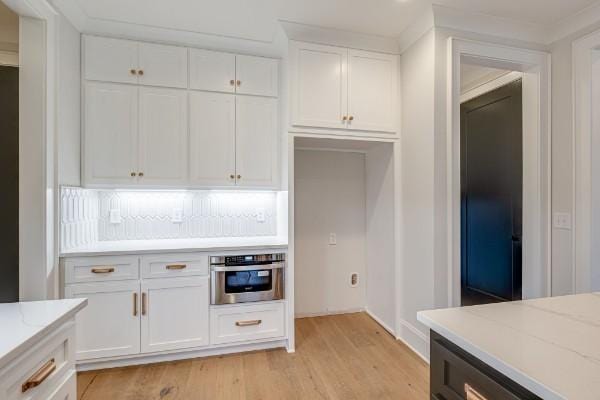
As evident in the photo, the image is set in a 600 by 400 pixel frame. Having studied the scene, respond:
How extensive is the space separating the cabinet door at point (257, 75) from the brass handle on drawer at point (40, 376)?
2.31 metres

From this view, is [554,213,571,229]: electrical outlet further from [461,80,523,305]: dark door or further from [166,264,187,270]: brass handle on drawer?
[166,264,187,270]: brass handle on drawer

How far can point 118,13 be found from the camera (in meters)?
2.24

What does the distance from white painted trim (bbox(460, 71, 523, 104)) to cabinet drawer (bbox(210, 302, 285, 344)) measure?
9.90 feet

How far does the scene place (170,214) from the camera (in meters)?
2.83

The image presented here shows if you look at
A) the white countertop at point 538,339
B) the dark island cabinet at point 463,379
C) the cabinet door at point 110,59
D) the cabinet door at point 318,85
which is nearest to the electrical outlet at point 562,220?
the white countertop at point 538,339

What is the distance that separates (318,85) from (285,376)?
2320mm

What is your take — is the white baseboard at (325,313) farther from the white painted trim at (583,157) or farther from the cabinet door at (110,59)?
the cabinet door at (110,59)

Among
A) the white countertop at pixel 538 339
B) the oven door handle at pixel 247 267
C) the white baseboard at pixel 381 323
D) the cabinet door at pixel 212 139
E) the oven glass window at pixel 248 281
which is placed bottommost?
the white baseboard at pixel 381 323

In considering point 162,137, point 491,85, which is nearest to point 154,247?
point 162,137

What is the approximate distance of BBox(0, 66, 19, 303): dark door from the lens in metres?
2.05

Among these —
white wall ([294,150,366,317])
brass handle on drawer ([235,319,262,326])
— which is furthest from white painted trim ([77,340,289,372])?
white wall ([294,150,366,317])

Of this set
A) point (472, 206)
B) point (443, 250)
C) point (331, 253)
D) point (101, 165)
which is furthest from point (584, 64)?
point (101, 165)

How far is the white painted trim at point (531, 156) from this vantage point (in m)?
2.26

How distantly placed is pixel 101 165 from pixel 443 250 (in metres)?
2.81
